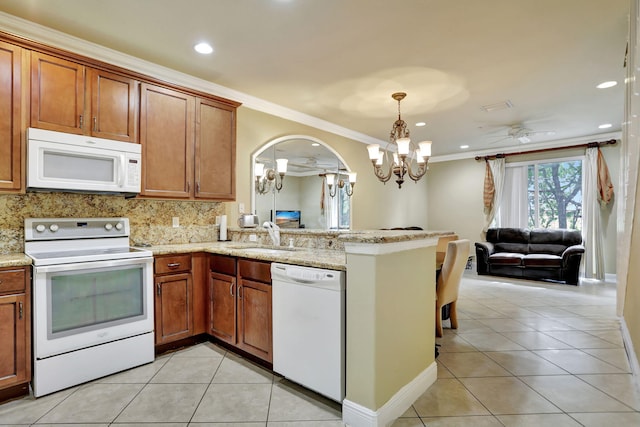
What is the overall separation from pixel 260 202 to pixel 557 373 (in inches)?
128

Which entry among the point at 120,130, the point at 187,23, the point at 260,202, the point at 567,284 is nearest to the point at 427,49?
the point at 187,23

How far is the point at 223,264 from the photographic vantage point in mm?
2719

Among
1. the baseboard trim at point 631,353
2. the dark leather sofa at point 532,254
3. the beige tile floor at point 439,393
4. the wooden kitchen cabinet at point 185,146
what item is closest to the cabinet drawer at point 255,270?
the beige tile floor at point 439,393

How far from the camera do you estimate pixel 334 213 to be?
197 inches

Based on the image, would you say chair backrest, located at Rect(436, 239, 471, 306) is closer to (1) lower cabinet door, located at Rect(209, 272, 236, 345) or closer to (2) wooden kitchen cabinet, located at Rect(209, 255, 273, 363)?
(2) wooden kitchen cabinet, located at Rect(209, 255, 273, 363)

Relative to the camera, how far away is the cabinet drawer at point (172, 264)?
2.63 meters

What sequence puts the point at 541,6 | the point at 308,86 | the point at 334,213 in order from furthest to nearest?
the point at 334,213
the point at 308,86
the point at 541,6

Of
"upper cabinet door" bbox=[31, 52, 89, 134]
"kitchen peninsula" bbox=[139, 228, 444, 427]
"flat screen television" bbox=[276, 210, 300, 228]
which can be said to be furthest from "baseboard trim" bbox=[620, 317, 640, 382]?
"upper cabinet door" bbox=[31, 52, 89, 134]

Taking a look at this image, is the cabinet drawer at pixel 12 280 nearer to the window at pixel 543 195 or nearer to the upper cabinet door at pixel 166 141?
the upper cabinet door at pixel 166 141

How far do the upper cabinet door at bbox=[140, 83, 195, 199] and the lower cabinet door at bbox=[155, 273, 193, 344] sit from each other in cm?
79

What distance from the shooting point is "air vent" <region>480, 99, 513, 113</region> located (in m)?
4.18

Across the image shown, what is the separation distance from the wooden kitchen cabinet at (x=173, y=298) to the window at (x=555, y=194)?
667 cm

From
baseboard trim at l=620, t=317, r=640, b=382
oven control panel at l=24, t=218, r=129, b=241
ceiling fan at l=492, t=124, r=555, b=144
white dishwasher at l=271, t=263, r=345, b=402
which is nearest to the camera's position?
white dishwasher at l=271, t=263, r=345, b=402

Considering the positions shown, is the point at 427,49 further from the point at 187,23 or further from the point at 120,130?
the point at 120,130
